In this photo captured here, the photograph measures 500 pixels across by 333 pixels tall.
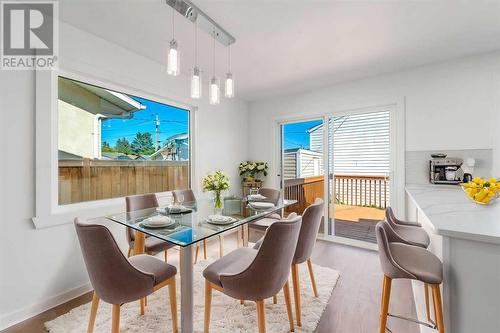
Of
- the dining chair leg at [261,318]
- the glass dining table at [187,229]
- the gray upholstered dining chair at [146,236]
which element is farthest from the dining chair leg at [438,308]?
the gray upholstered dining chair at [146,236]

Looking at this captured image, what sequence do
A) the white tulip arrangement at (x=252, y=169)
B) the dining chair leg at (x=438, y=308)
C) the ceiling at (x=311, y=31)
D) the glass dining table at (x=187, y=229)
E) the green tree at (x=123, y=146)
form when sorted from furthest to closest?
the white tulip arrangement at (x=252, y=169)
the green tree at (x=123, y=146)
the ceiling at (x=311, y=31)
the glass dining table at (x=187, y=229)
the dining chair leg at (x=438, y=308)

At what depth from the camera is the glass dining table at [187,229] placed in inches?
56.9

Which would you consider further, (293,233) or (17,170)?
(17,170)

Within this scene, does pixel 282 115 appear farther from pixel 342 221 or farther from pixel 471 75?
pixel 471 75

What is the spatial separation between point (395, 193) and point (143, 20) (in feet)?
11.7

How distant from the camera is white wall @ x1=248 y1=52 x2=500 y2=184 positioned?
255 cm

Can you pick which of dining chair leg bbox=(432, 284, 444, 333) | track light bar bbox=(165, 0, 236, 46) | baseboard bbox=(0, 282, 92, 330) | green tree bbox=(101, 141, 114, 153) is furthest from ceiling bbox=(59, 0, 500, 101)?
baseboard bbox=(0, 282, 92, 330)

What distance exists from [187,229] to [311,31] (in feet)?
6.86

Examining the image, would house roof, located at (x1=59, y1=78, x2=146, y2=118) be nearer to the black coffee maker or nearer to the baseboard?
the baseboard

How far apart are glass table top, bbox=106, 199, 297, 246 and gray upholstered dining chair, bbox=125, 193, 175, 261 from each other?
0.26 m

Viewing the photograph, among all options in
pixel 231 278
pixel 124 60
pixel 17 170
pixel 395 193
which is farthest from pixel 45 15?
pixel 395 193

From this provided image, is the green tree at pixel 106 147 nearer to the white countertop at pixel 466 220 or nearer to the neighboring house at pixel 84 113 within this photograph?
the neighboring house at pixel 84 113

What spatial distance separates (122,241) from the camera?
8.29ft

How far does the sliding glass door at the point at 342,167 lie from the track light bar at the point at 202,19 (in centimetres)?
211
